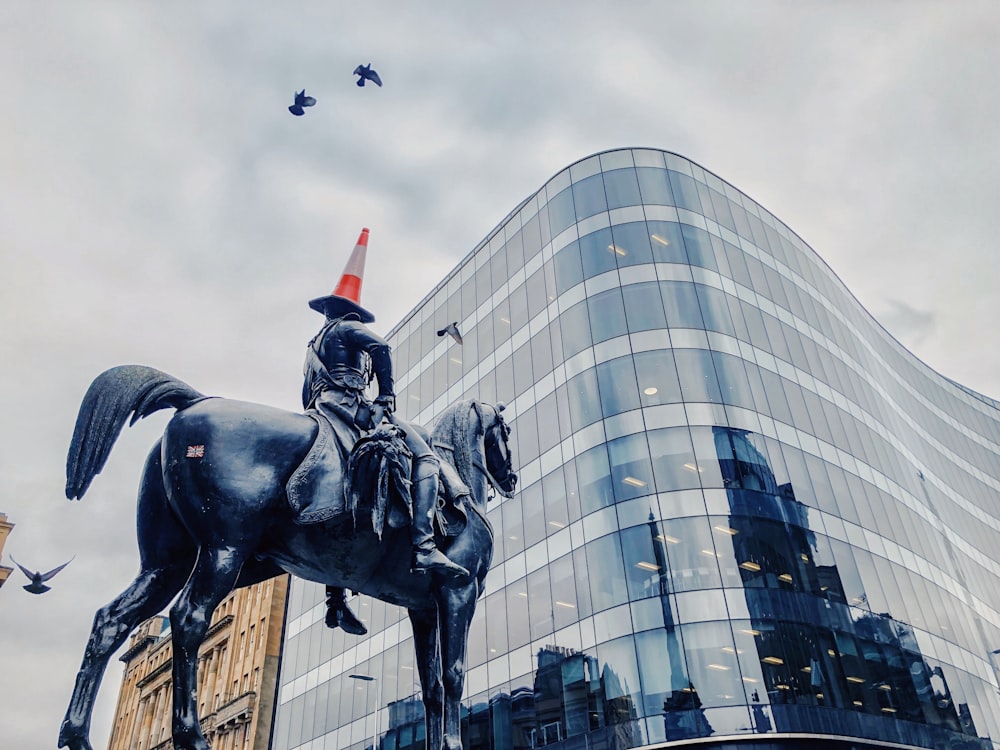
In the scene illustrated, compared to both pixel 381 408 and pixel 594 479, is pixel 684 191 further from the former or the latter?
pixel 381 408

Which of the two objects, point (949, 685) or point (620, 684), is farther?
point (949, 685)

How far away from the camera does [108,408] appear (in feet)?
Result: 17.4

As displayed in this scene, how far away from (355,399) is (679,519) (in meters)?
22.5

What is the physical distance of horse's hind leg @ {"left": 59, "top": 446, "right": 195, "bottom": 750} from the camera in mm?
4648

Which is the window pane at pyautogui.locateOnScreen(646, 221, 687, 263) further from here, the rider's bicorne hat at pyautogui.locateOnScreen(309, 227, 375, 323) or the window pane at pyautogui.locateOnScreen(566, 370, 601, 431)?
the rider's bicorne hat at pyautogui.locateOnScreen(309, 227, 375, 323)

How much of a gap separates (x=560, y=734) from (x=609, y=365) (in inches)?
533

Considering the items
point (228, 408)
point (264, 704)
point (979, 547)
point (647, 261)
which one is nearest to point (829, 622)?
point (647, 261)

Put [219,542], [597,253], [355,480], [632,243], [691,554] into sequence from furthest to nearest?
1. [597,253]
2. [632,243]
3. [691,554]
4. [355,480]
5. [219,542]

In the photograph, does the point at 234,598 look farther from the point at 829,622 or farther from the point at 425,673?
the point at 425,673

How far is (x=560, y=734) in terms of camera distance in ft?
88.3

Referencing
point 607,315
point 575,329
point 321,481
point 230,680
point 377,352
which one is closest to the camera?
point 321,481

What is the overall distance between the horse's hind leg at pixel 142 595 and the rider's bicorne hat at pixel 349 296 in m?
1.97

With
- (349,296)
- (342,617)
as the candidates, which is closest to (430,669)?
(342,617)

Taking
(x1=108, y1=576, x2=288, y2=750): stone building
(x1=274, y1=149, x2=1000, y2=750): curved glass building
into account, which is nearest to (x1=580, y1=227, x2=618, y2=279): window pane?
(x1=274, y1=149, x2=1000, y2=750): curved glass building
